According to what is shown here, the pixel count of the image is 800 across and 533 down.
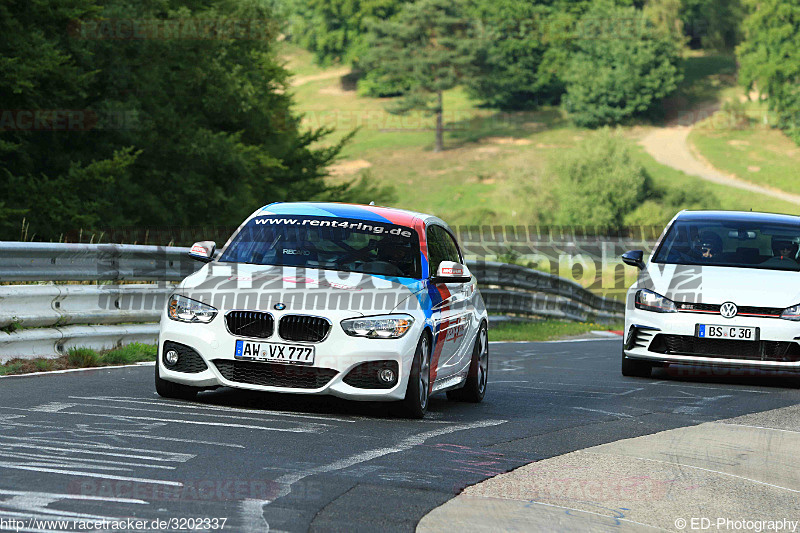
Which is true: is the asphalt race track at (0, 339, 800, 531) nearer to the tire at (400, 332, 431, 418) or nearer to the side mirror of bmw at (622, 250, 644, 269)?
the tire at (400, 332, 431, 418)

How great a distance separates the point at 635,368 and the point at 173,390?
630cm

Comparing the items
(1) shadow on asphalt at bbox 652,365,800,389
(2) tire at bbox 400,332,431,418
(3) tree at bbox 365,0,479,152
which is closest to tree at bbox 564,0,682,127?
(3) tree at bbox 365,0,479,152

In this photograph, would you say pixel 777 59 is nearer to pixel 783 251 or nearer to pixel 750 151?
pixel 750 151

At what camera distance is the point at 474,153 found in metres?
136

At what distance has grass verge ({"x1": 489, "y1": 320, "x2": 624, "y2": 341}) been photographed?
21.3 meters

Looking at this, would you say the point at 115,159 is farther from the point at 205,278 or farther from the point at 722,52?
the point at 722,52

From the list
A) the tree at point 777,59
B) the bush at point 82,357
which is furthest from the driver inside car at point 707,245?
the tree at point 777,59

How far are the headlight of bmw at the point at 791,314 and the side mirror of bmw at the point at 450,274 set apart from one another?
15.1 feet

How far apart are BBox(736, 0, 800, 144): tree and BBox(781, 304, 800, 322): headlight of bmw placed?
411 feet

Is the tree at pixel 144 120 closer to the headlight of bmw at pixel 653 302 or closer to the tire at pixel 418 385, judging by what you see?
the headlight of bmw at pixel 653 302

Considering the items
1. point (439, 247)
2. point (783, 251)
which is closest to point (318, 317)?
point (439, 247)

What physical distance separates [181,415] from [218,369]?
1.76 feet

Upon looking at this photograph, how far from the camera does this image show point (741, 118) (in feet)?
457

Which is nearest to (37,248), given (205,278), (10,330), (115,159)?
(10,330)
